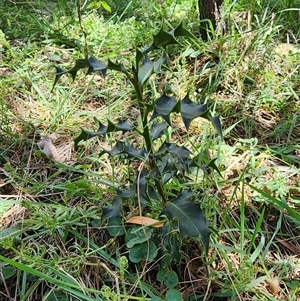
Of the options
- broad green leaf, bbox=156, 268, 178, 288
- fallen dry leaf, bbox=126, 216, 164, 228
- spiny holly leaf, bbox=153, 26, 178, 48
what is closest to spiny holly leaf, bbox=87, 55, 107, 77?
spiny holly leaf, bbox=153, 26, 178, 48

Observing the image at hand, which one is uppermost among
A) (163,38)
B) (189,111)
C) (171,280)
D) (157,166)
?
(163,38)

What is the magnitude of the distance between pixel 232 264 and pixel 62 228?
1.89 feet

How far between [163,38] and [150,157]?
0.36m

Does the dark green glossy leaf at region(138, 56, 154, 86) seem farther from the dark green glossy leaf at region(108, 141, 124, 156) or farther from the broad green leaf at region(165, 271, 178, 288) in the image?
the broad green leaf at region(165, 271, 178, 288)

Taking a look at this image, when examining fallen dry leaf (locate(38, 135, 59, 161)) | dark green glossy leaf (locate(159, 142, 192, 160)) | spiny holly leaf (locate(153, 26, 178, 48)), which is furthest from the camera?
fallen dry leaf (locate(38, 135, 59, 161))

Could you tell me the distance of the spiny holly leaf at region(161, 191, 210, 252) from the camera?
123 centimetres

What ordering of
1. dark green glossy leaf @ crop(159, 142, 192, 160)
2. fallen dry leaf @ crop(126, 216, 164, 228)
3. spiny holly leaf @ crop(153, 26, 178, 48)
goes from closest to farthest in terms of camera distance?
spiny holly leaf @ crop(153, 26, 178, 48) < dark green glossy leaf @ crop(159, 142, 192, 160) < fallen dry leaf @ crop(126, 216, 164, 228)

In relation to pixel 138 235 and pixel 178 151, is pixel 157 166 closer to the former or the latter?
pixel 178 151

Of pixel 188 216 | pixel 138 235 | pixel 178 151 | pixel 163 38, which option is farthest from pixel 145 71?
pixel 138 235

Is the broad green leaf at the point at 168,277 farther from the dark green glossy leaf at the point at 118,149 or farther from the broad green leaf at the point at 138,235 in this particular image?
the dark green glossy leaf at the point at 118,149

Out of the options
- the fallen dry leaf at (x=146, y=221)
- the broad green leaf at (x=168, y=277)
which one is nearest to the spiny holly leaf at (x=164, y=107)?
the fallen dry leaf at (x=146, y=221)

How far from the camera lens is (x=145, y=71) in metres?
1.29

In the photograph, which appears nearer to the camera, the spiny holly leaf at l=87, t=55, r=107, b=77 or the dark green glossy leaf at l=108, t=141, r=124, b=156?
the spiny holly leaf at l=87, t=55, r=107, b=77

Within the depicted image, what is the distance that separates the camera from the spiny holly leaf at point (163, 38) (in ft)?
3.89
